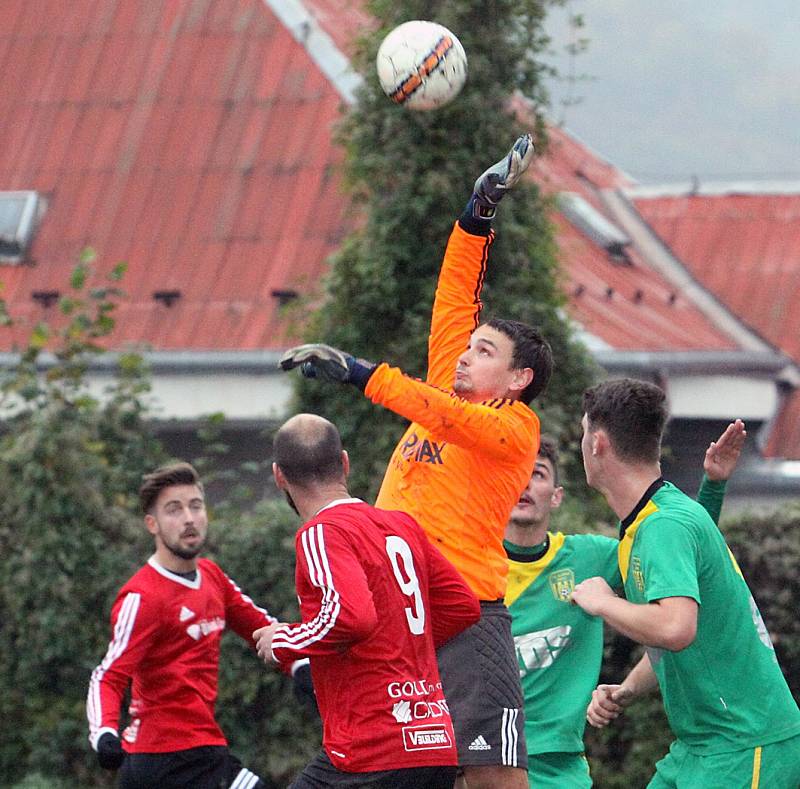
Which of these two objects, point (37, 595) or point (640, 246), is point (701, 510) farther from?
point (640, 246)

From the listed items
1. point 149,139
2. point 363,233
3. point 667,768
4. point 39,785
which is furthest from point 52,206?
point 667,768

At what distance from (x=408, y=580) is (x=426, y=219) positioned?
6011 millimetres

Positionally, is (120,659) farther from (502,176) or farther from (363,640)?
(502,176)

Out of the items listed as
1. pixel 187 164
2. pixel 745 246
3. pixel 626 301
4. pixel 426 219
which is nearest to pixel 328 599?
pixel 426 219

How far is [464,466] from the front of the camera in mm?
6145

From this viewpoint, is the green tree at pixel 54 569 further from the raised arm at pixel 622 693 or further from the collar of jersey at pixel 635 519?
the collar of jersey at pixel 635 519

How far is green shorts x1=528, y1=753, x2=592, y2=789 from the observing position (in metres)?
6.52

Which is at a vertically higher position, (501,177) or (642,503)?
(501,177)

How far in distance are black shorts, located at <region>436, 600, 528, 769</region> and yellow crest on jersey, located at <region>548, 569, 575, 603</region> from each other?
779 mm

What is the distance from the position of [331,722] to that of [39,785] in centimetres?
512

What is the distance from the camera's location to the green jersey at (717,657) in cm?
498

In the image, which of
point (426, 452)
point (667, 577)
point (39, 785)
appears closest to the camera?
point (667, 577)

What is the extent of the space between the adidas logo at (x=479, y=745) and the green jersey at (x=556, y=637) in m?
0.64

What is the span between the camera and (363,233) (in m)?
11.1
